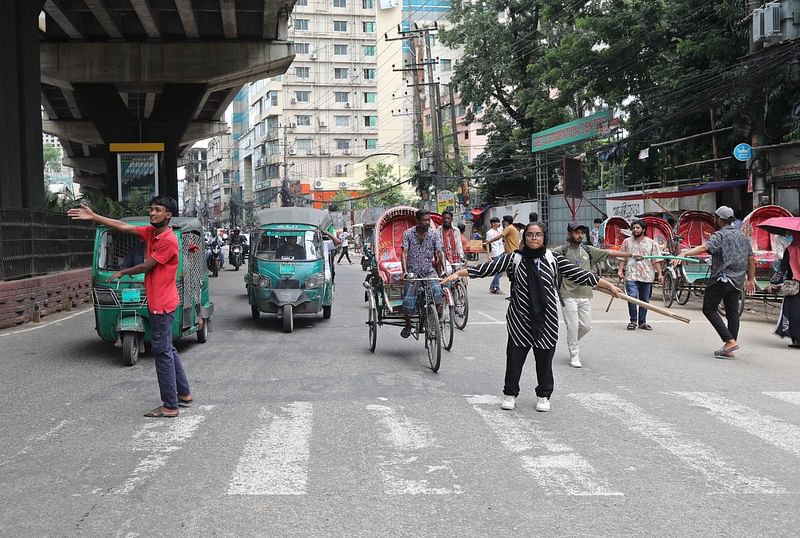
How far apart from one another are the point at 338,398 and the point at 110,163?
3133 cm

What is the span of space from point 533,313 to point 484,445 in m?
1.65

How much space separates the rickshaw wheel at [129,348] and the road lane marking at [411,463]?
14.5 feet

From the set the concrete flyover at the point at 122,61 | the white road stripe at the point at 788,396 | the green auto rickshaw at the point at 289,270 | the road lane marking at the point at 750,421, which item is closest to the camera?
the road lane marking at the point at 750,421

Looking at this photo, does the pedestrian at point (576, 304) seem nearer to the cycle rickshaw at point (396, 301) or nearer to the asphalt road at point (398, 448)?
the asphalt road at point (398, 448)

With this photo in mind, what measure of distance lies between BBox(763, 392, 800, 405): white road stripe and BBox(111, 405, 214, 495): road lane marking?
5.65 meters

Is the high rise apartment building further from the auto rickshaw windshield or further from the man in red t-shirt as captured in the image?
the man in red t-shirt

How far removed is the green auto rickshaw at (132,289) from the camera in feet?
34.5

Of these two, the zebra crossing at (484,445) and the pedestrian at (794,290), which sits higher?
the pedestrian at (794,290)

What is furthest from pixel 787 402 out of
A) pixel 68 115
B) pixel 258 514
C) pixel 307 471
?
pixel 68 115

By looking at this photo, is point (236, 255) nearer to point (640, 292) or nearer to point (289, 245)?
point (289, 245)

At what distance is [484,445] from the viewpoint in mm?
6266

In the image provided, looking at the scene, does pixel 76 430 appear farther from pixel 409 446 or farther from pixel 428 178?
pixel 428 178

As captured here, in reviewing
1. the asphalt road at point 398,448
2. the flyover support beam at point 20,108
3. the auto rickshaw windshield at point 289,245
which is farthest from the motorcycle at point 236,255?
the asphalt road at point 398,448

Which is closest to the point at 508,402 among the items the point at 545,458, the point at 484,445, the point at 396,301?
the point at 484,445
